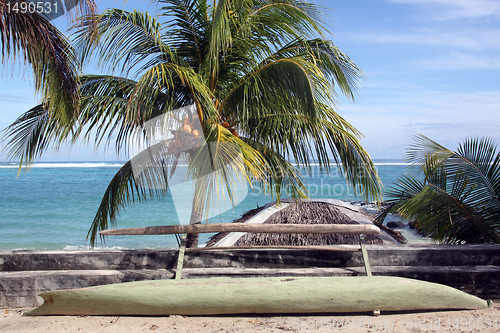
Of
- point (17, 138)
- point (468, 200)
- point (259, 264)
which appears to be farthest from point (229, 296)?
point (468, 200)

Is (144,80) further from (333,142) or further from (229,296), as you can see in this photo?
(333,142)

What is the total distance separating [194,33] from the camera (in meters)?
4.17

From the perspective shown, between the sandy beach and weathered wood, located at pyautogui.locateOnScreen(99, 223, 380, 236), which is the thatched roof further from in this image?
the sandy beach

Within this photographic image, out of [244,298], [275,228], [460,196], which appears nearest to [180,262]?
[244,298]

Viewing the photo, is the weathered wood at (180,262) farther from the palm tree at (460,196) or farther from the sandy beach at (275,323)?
the palm tree at (460,196)

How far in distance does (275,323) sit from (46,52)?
2890 millimetres

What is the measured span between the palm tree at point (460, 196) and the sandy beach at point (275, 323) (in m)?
1.78

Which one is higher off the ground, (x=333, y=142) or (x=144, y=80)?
(x=144, y=80)

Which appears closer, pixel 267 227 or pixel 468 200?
pixel 267 227

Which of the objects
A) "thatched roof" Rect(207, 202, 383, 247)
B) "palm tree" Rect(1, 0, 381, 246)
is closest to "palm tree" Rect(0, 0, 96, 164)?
"palm tree" Rect(1, 0, 381, 246)

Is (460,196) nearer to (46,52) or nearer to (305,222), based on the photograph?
(305,222)

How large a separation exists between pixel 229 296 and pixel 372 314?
111 centimetres

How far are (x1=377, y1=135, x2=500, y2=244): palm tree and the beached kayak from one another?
73.9 inches

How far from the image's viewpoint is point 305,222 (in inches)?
239
